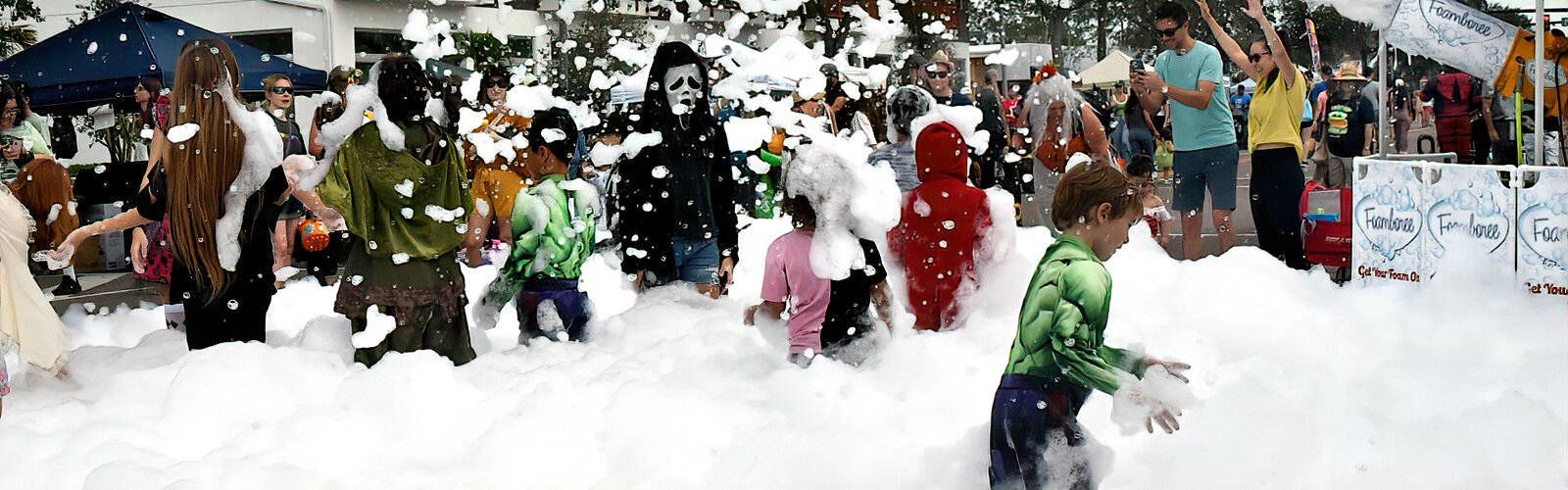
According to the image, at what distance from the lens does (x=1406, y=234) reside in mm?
7387

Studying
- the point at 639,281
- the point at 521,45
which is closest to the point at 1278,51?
the point at 639,281

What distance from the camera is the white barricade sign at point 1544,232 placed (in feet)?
21.8

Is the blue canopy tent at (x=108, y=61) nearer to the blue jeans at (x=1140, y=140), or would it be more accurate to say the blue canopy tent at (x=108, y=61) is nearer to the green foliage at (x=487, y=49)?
the green foliage at (x=487, y=49)

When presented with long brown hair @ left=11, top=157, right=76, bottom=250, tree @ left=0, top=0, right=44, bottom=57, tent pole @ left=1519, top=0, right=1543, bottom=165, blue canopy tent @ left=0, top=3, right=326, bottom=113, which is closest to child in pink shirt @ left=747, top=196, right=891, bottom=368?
tent pole @ left=1519, top=0, right=1543, bottom=165

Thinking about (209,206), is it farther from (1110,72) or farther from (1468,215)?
(1110,72)

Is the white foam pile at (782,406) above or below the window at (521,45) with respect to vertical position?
below

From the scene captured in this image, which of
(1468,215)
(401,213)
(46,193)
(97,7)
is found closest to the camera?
(401,213)

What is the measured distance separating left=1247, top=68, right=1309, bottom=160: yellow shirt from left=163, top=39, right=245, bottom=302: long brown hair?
17.4 ft

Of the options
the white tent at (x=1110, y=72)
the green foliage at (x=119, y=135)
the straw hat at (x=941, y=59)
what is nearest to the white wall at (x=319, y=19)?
the green foliage at (x=119, y=135)

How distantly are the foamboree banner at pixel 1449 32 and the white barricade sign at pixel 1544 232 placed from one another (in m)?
1.57

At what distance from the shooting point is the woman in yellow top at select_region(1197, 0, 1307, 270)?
8211mm

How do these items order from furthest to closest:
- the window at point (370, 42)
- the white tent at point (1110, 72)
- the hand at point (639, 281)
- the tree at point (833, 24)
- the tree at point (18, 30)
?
1. the white tent at point (1110, 72)
2. the window at point (370, 42)
3. the tree at point (18, 30)
4. the tree at point (833, 24)
5. the hand at point (639, 281)

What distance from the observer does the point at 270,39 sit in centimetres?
2330

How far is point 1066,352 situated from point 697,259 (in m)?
3.20
